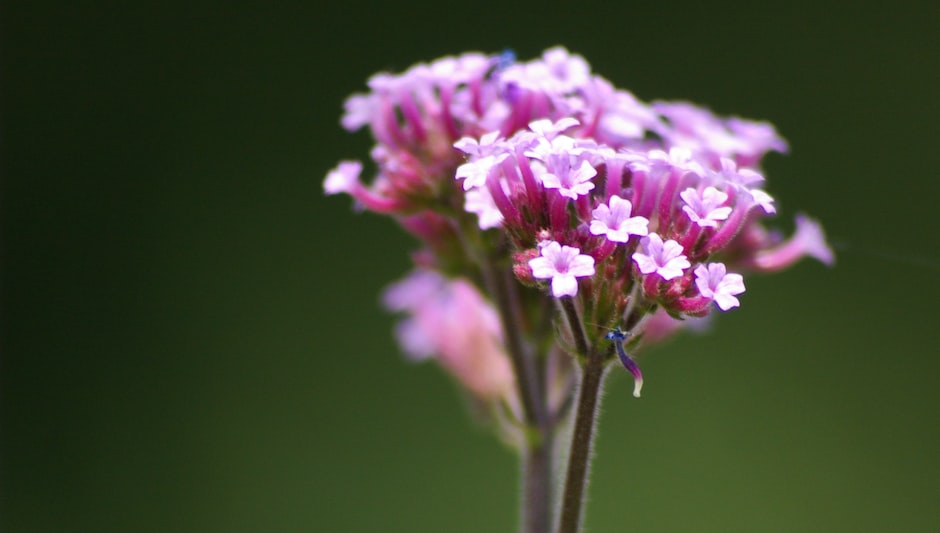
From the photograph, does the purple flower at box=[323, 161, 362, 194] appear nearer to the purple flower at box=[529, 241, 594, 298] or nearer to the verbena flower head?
the verbena flower head

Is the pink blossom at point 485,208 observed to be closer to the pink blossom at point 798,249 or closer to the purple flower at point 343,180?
the purple flower at point 343,180

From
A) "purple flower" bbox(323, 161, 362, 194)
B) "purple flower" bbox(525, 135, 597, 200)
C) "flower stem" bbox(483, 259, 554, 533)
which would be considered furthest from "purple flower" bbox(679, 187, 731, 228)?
"purple flower" bbox(323, 161, 362, 194)

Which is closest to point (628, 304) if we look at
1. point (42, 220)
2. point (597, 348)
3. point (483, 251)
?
point (597, 348)

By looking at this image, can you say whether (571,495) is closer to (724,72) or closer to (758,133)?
(758,133)

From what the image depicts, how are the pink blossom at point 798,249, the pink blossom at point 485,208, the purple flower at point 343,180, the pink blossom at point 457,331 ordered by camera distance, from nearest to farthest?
1. the pink blossom at point 485,208
2. the purple flower at point 343,180
3. the pink blossom at point 798,249
4. the pink blossom at point 457,331

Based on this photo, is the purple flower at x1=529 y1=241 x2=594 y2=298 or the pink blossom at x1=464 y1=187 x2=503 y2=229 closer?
the purple flower at x1=529 y1=241 x2=594 y2=298

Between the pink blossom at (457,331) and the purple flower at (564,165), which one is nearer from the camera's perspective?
the purple flower at (564,165)

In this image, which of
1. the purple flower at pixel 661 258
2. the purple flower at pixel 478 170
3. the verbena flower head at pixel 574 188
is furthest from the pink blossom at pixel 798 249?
the purple flower at pixel 478 170

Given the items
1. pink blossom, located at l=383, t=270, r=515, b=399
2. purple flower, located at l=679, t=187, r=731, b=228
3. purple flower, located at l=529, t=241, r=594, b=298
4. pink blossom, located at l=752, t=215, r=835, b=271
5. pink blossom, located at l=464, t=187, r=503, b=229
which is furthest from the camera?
pink blossom, located at l=383, t=270, r=515, b=399
